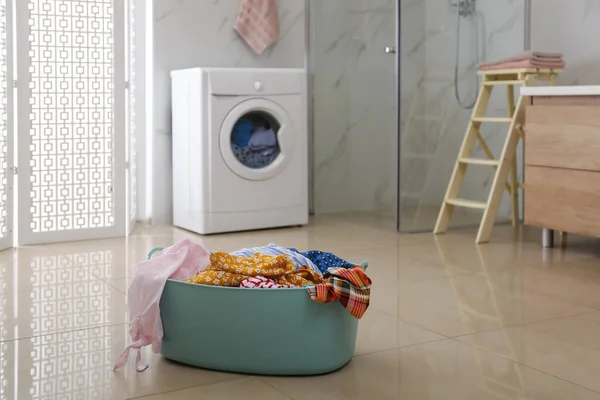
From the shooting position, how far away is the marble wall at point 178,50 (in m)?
4.63

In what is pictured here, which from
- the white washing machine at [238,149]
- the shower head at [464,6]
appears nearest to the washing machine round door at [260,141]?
the white washing machine at [238,149]

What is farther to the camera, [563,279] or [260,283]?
[563,279]

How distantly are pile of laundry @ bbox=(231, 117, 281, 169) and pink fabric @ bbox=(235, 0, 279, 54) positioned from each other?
57 cm

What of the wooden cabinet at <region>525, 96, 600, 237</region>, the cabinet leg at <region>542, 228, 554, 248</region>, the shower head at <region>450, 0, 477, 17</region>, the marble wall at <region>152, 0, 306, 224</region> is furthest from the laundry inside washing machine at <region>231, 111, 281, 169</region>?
the cabinet leg at <region>542, 228, 554, 248</region>

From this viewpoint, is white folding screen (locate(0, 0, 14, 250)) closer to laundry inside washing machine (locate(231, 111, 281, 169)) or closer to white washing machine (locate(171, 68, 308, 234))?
white washing machine (locate(171, 68, 308, 234))

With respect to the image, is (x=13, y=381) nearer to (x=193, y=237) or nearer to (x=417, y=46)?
(x=193, y=237)

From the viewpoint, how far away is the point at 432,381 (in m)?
2.04

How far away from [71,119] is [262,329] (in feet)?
8.34

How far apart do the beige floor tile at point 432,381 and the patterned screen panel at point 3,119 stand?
2.42m

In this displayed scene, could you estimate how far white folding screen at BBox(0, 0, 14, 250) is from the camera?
392 cm

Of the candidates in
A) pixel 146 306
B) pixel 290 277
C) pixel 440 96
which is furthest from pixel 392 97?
pixel 146 306

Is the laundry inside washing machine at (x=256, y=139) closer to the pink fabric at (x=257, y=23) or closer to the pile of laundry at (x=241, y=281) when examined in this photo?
the pink fabric at (x=257, y=23)

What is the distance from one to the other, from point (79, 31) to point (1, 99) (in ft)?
1.84

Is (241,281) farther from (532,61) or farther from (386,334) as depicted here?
(532,61)
